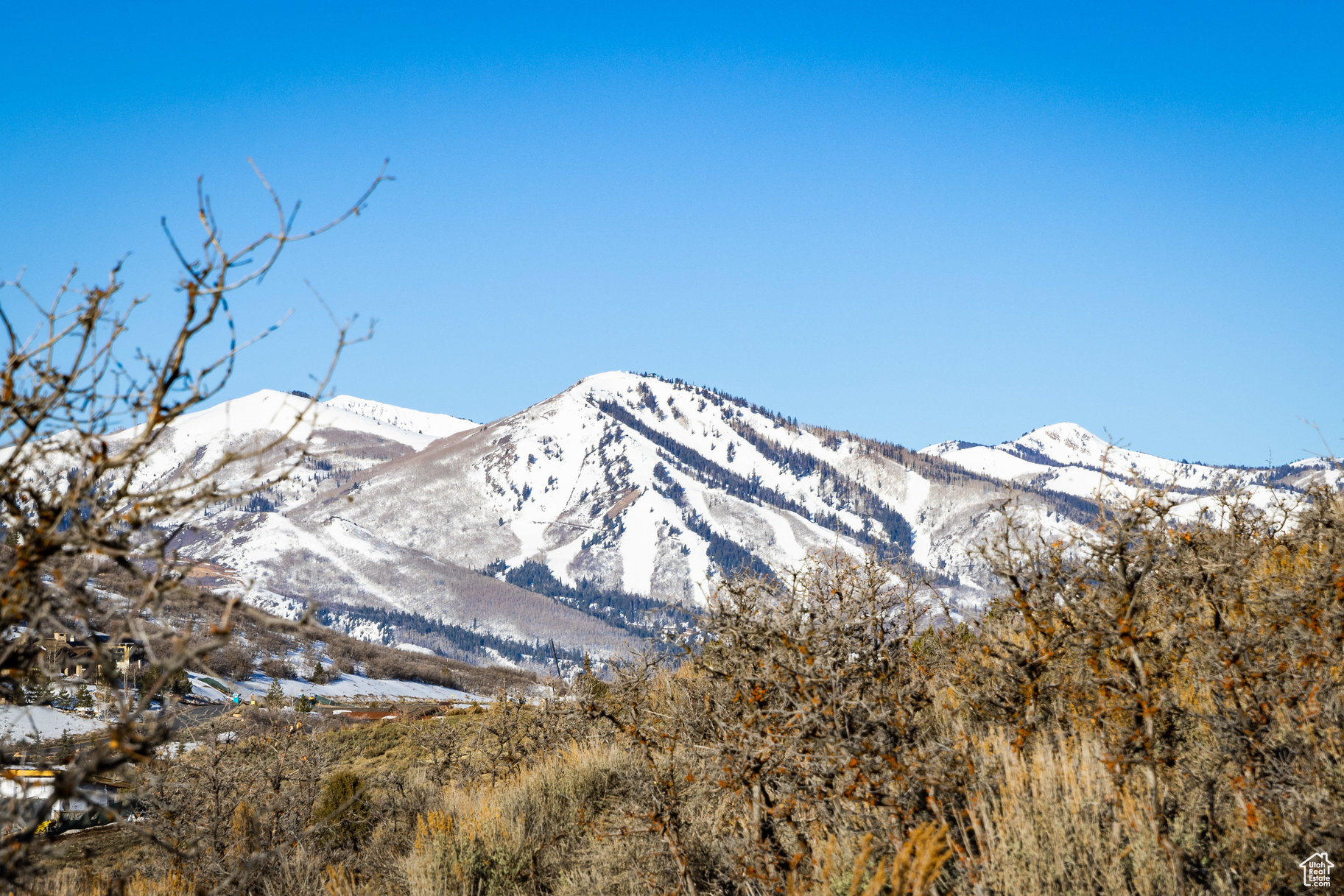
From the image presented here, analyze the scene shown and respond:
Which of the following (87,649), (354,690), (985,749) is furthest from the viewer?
(354,690)

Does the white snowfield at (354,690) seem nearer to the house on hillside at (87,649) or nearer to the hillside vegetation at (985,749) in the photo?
the hillside vegetation at (985,749)

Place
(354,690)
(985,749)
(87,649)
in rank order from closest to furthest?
(87,649) < (985,749) < (354,690)

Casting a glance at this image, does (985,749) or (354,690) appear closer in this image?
(985,749)

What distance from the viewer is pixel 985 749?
7.06m

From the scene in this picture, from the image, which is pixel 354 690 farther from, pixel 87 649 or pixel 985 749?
pixel 87 649

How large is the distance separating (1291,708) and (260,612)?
7.00 meters

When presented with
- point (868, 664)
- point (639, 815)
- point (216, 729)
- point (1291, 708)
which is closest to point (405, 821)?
point (216, 729)

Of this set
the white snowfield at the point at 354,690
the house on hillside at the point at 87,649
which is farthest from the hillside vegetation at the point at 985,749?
the white snowfield at the point at 354,690

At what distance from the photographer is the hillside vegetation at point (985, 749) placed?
549 centimetres

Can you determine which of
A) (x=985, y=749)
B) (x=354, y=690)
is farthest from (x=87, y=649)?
(x=354, y=690)

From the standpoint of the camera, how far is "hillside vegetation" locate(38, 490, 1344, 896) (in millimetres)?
5488

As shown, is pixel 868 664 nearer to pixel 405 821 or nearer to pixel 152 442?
pixel 152 442

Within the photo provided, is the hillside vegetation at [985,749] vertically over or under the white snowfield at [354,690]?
over

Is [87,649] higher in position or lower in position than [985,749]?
higher
